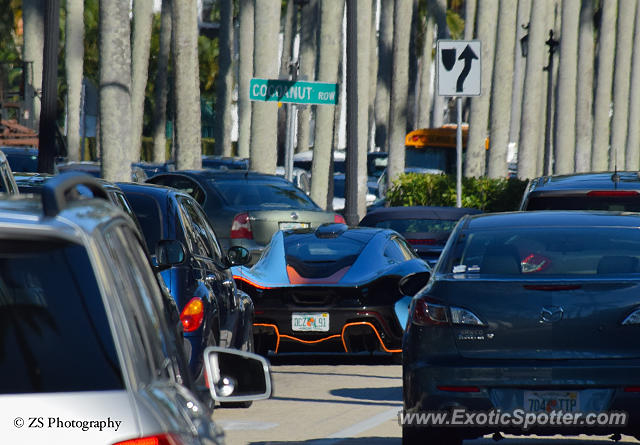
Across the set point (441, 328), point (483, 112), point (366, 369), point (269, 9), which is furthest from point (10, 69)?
point (441, 328)

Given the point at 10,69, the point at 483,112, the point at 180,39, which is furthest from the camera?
the point at 10,69

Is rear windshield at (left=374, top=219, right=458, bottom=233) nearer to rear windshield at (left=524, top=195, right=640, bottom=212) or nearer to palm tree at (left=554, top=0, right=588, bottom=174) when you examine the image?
rear windshield at (left=524, top=195, right=640, bottom=212)

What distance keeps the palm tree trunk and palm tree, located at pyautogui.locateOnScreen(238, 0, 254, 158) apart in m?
9.36

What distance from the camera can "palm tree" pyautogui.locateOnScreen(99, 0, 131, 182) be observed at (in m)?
19.2

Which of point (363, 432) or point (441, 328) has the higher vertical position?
point (441, 328)

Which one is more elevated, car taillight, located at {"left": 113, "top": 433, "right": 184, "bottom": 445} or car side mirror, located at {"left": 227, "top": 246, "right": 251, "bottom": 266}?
car taillight, located at {"left": 113, "top": 433, "right": 184, "bottom": 445}

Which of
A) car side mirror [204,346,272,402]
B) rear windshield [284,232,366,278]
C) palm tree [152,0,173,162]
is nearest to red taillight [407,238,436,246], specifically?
rear windshield [284,232,366,278]

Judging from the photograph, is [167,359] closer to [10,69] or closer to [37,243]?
[37,243]

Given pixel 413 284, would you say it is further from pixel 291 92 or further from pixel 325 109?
pixel 325 109

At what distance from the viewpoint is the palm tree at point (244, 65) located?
51125 mm

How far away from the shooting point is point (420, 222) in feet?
61.2

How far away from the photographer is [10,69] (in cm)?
8562

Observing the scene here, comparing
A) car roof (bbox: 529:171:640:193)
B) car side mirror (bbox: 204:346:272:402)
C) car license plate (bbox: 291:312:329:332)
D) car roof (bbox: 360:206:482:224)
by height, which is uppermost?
car side mirror (bbox: 204:346:272:402)

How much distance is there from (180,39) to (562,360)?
20.9 metres
